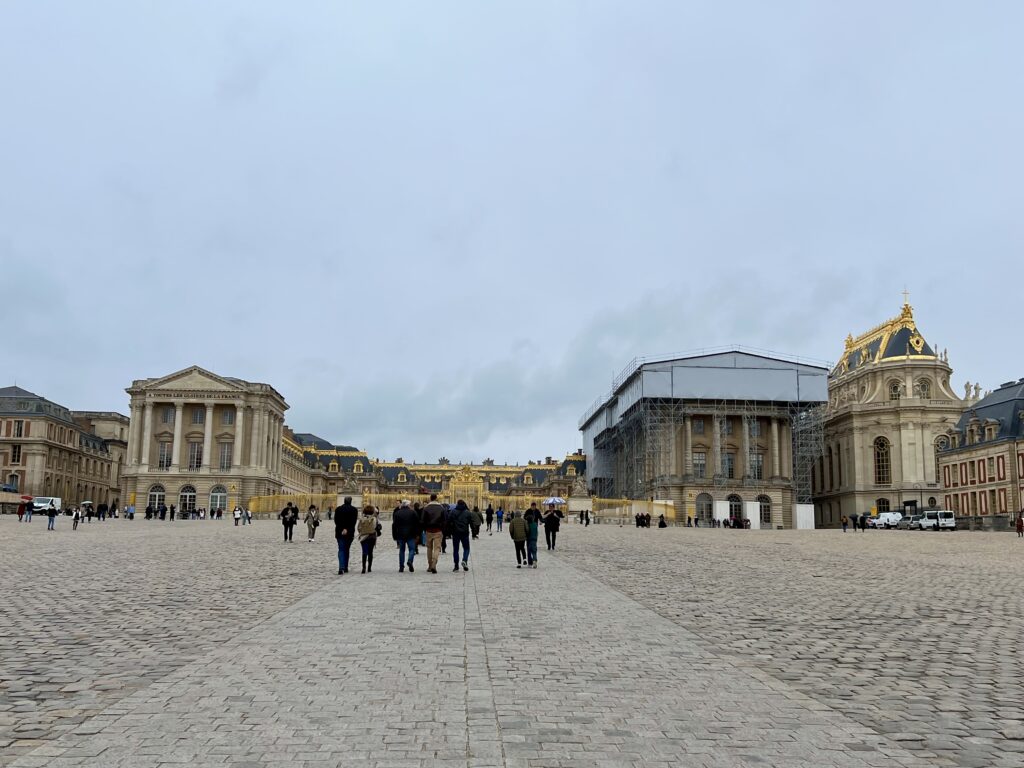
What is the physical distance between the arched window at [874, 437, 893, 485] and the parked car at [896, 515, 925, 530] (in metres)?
18.0

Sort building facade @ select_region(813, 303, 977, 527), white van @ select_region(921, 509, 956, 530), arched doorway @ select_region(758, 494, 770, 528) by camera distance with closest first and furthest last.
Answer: white van @ select_region(921, 509, 956, 530) → arched doorway @ select_region(758, 494, 770, 528) → building facade @ select_region(813, 303, 977, 527)

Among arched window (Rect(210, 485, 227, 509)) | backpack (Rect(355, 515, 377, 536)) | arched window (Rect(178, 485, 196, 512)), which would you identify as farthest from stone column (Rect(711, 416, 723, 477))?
backpack (Rect(355, 515, 377, 536))

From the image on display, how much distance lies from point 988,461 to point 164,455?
244 ft

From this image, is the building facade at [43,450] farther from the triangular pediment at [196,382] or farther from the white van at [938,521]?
the white van at [938,521]

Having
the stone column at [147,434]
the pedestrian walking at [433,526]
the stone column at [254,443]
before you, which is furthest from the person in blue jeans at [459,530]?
the stone column at [147,434]

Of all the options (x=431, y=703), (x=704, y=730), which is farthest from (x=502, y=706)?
(x=704, y=730)

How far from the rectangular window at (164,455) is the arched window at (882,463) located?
226ft

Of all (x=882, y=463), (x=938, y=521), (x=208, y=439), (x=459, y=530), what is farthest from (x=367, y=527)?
(x=882, y=463)

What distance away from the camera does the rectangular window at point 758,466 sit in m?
84.5

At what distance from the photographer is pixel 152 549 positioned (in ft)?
93.9

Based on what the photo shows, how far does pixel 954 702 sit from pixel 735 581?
12.4 meters

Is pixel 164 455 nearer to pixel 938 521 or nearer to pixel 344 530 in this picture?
pixel 938 521

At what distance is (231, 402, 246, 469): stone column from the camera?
9425 cm

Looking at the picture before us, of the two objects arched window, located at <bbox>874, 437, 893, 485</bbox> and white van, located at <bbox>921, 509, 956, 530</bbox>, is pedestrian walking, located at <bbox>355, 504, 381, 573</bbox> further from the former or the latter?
arched window, located at <bbox>874, 437, 893, 485</bbox>
